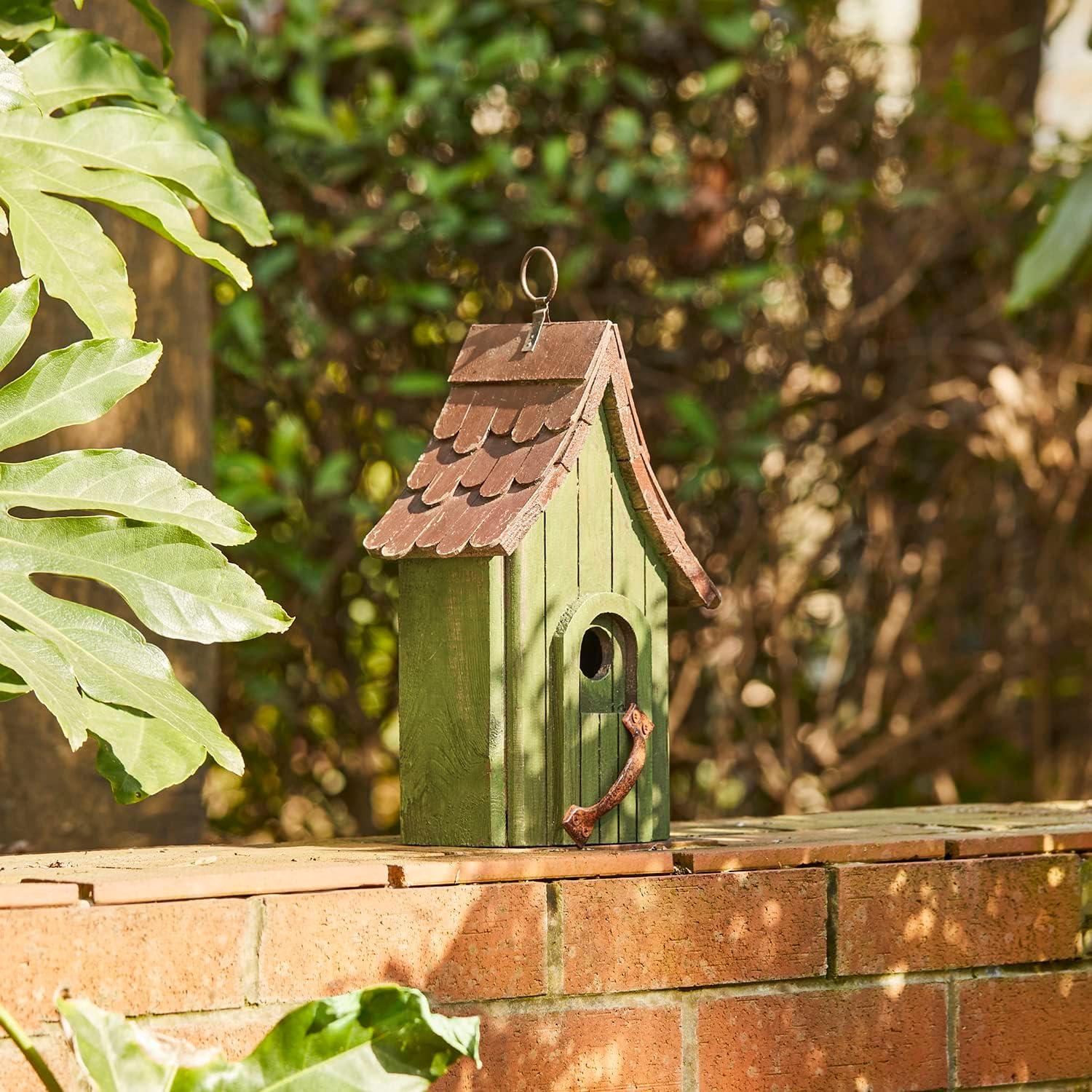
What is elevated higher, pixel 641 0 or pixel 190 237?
pixel 641 0

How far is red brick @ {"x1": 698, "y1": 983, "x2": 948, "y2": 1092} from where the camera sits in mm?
1635

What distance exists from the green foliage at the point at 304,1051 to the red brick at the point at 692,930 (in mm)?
341

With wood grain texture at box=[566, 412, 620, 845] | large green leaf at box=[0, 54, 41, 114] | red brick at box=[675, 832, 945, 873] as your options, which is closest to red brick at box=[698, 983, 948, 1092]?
red brick at box=[675, 832, 945, 873]

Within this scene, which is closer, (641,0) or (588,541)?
(588,541)

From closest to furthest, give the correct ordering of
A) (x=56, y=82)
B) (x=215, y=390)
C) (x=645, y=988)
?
(x=645, y=988)
(x=56, y=82)
(x=215, y=390)

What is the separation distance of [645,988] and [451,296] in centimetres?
212

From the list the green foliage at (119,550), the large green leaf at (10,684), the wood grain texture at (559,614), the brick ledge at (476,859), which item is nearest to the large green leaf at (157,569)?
the green foliage at (119,550)

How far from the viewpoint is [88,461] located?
4.75 feet

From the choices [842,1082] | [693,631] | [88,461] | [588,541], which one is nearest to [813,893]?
[842,1082]

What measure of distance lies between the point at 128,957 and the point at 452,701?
458mm

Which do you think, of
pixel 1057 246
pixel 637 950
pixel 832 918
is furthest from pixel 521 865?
pixel 1057 246

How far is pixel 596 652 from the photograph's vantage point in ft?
6.13

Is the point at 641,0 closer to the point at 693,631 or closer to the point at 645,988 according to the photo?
the point at 693,631

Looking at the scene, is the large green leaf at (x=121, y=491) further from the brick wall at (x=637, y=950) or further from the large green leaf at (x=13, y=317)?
the brick wall at (x=637, y=950)
